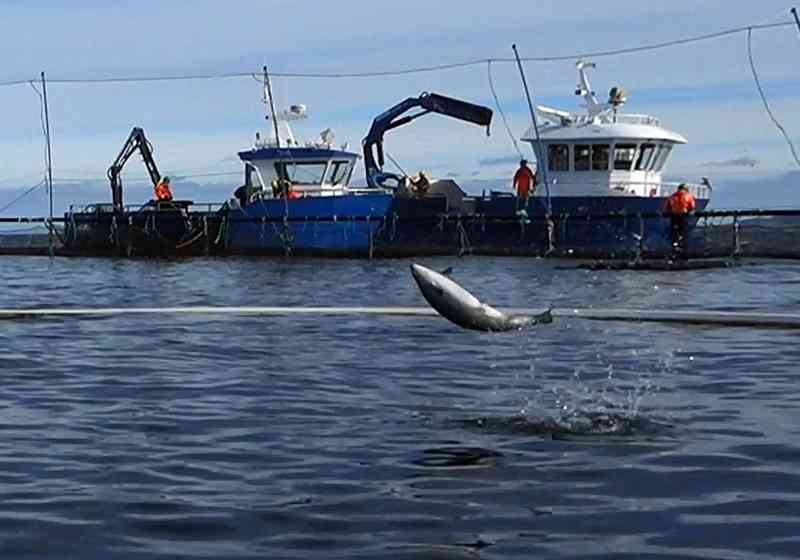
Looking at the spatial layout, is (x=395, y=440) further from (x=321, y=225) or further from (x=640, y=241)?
(x=321, y=225)

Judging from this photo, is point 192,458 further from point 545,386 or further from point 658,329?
point 658,329

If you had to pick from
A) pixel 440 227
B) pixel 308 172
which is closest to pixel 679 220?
pixel 440 227

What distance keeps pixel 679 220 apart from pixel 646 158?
22.1ft

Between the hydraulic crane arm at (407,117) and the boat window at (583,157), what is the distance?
653 cm

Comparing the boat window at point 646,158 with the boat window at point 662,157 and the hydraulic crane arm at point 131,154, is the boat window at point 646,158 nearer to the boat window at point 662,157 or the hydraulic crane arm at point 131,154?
the boat window at point 662,157

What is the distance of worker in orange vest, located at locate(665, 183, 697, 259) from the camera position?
37594 millimetres

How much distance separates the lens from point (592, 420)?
1046 centimetres

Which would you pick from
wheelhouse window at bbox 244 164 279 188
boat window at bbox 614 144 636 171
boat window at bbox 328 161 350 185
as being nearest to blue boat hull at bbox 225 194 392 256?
wheelhouse window at bbox 244 164 279 188

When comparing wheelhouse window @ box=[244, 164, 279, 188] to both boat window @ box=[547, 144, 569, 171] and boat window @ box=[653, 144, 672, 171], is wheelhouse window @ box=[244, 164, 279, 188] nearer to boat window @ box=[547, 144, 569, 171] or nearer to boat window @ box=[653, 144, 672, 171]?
boat window @ box=[547, 144, 569, 171]

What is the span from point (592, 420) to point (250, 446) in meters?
2.60

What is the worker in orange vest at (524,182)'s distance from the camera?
4281 centimetres

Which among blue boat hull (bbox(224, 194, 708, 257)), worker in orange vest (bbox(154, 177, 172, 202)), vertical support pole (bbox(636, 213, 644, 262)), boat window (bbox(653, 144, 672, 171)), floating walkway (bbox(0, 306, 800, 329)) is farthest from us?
worker in orange vest (bbox(154, 177, 172, 202))

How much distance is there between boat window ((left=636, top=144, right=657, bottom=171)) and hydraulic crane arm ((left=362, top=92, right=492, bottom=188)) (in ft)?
23.6

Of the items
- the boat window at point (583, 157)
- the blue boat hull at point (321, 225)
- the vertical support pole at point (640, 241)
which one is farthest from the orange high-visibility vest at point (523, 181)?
the vertical support pole at point (640, 241)
